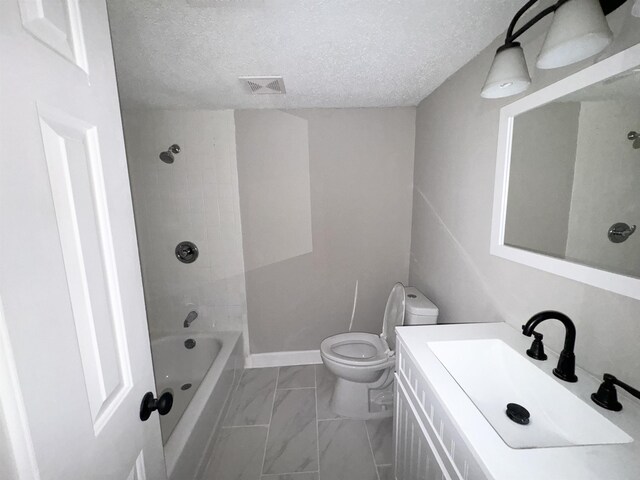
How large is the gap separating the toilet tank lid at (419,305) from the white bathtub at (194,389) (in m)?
1.38

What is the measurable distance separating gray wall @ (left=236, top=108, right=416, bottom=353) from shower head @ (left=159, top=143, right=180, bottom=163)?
19.3 inches

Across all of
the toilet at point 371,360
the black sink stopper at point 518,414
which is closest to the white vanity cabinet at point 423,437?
the black sink stopper at point 518,414

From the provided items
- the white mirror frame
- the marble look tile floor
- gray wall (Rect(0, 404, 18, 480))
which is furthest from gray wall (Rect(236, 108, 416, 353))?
gray wall (Rect(0, 404, 18, 480))

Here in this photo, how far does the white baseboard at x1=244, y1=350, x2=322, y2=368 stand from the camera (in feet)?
7.86

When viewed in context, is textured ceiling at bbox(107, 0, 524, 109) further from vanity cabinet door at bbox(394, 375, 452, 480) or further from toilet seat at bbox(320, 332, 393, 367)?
toilet seat at bbox(320, 332, 393, 367)

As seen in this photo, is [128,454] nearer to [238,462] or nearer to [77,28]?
[77,28]

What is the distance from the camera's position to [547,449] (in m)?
0.62

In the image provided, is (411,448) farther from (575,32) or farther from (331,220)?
(331,220)

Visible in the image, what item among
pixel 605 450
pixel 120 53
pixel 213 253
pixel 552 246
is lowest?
pixel 605 450

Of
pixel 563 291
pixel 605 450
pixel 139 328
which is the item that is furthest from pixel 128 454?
pixel 563 291

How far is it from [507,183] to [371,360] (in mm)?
1292

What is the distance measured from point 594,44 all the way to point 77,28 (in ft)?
4.08

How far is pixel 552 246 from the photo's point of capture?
0.94 m

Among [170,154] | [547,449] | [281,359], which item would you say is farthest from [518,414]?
[170,154]
